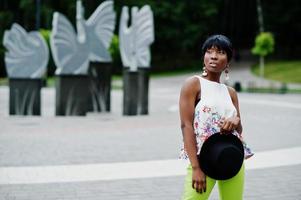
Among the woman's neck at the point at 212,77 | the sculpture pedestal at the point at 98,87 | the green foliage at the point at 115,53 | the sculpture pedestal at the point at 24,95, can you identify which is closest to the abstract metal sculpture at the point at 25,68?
the sculpture pedestal at the point at 24,95

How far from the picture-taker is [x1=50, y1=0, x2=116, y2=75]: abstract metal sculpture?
18.0 m

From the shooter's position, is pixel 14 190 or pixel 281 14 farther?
pixel 281 14

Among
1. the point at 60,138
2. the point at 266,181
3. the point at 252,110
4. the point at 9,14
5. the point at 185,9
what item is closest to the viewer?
the point at 266,181

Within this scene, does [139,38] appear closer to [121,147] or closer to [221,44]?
[121,147]

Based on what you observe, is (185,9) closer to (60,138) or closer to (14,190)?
(60,138)

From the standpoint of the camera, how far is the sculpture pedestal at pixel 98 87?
65.5 feet

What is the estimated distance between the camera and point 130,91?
1889 centimetres

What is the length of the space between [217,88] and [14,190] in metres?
4.08

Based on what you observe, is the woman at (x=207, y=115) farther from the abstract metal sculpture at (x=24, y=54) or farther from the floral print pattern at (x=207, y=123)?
the abstract metal sculpture at (x=24, y=54)

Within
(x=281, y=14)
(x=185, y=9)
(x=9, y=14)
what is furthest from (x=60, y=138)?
(x=281, y=14)

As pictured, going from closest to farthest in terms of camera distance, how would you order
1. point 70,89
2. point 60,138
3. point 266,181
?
point 266,181
point 60,138
point 70,89

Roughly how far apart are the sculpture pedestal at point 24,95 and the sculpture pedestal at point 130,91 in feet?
9.29

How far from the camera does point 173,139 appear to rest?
12.7m

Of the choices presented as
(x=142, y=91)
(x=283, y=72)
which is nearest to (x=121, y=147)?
(x=142, y=91)
